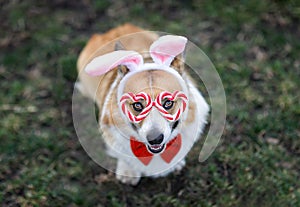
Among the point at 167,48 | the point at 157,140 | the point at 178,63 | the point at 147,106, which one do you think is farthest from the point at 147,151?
the point at 167,48

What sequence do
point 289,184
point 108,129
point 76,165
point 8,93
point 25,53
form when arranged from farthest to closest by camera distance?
point 25,53 < point 8,93 < point 76,165 < point 289,184 < point 108,129

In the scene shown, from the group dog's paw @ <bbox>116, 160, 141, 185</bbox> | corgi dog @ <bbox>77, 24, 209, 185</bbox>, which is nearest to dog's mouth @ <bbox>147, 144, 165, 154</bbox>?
corgi dog @ <bbox>77, 24, 209, 185</bbox>

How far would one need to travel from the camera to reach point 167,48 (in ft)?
9.23

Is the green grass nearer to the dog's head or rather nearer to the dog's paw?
the dog's paw

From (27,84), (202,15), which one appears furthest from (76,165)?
(202,15)

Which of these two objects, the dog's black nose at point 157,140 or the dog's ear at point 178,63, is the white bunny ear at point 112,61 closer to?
the dog's ear at point 178,63

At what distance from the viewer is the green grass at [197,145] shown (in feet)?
11.9

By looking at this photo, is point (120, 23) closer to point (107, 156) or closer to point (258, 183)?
point (107, 156)

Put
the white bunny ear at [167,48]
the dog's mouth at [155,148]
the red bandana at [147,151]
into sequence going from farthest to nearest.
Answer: the red bandana at [147,151] < the dog's mouth at [155,148] < the white bunny ear at [167,48]

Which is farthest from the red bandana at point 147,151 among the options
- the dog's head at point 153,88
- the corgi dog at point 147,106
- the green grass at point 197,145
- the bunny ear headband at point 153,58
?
the bunny ear headband at point 153,58

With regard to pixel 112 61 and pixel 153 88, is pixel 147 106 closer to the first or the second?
pixel 153 88

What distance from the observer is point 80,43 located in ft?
15.8

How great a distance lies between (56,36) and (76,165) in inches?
64.2

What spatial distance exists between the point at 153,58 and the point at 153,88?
181mm
